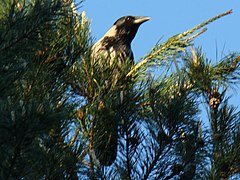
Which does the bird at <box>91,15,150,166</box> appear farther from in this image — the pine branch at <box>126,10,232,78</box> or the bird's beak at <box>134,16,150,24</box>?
the bird's beak at <box>134,16,150,24</box>

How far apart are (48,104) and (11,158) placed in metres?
0.19

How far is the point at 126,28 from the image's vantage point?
6039 millimetres

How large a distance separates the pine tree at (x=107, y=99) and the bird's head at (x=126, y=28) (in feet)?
8.83

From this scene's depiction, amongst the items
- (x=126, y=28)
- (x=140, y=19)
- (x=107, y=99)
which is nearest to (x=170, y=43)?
(x=107, y=99)

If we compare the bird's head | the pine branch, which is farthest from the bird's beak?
the pine branch

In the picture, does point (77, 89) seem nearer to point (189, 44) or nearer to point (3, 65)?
point (189, 44)

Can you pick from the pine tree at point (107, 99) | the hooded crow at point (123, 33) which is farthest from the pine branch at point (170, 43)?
the hooded crow at point (123, 33)

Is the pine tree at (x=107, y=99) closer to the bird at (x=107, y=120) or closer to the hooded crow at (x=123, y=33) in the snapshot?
the bird at (x=107, y=120)

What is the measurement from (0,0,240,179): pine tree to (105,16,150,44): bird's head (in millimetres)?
2692

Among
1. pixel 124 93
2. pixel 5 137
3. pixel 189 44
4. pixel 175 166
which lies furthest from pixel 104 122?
pixel 5 137

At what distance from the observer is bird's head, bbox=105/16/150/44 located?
5887 mm

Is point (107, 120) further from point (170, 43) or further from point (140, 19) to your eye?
point (140, 19)

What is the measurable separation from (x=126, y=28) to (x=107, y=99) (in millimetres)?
3354

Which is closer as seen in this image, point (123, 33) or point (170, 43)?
point (170, 43)
